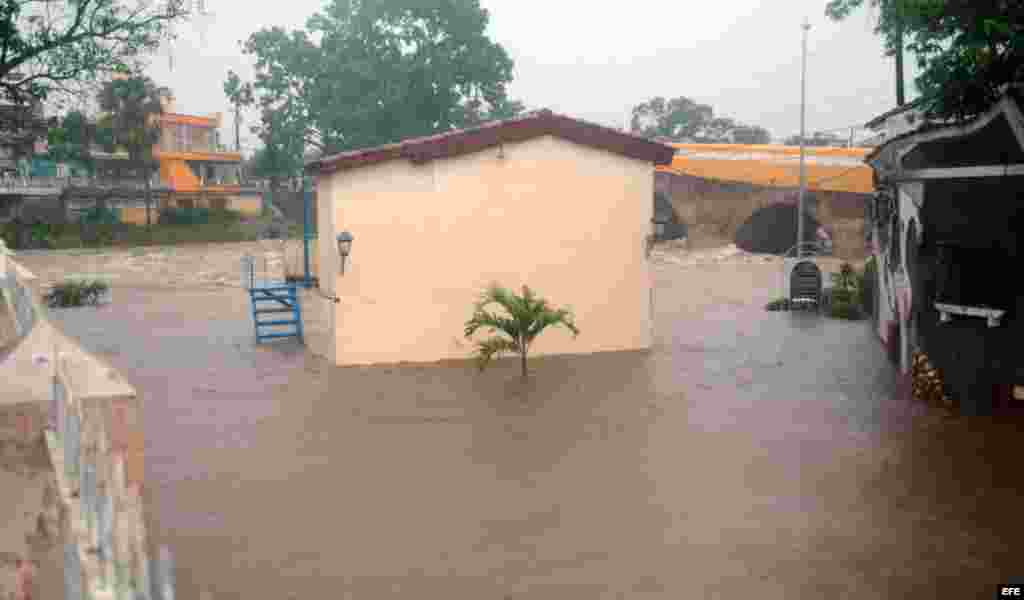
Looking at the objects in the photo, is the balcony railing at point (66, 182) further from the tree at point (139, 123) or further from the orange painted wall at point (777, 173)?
the orange painted wall at point (777, 173)

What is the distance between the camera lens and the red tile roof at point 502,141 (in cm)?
1396

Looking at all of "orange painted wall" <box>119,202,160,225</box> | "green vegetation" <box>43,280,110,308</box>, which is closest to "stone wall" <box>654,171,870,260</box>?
"green vegetation" <box>43,280,110,308</box>

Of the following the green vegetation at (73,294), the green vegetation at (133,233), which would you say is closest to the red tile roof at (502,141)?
the green vegetation at (73,294)

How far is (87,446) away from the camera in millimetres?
2240

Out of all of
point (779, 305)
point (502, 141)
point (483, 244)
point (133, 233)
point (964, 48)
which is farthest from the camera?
point (133, 233)

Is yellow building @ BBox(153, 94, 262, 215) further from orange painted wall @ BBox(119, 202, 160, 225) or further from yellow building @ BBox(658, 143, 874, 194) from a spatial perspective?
yellow building @ BBox(658, 143, 874, 194)

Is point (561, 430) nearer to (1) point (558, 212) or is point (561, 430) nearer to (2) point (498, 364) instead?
(2) point (498, 364)

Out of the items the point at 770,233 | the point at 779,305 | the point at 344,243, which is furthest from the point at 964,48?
the point at 770,233

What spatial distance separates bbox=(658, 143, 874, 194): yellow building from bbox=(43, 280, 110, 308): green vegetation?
23.4 m

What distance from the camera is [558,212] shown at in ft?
50.2

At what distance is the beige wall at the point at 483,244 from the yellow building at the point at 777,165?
23024mm

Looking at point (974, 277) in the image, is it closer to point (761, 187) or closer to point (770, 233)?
point (761, 187)

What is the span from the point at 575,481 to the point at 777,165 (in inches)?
1315

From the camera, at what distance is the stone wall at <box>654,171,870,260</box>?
36.8 metres
